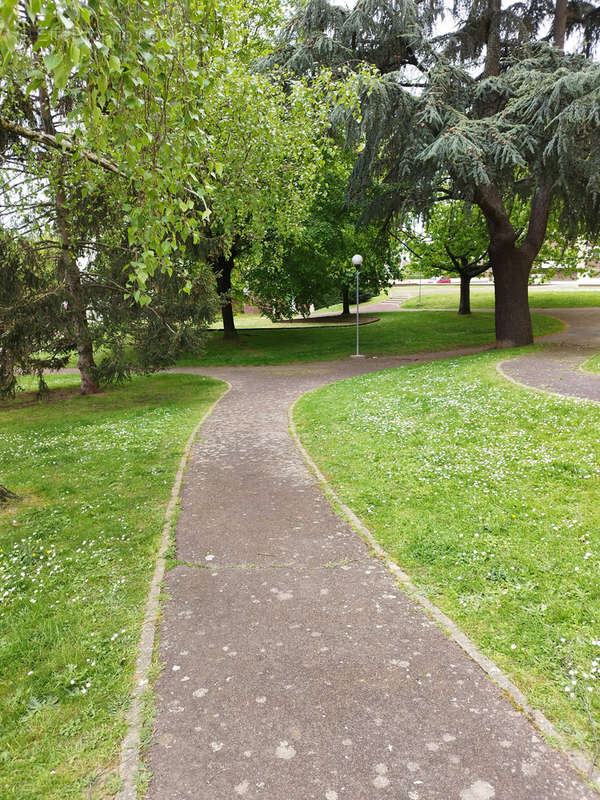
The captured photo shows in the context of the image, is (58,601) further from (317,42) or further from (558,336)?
(558,336)

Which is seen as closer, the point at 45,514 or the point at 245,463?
the point at 45,514

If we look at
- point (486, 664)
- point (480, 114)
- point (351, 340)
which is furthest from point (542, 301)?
point (486, 664)

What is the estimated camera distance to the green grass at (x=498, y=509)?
362 centimetres

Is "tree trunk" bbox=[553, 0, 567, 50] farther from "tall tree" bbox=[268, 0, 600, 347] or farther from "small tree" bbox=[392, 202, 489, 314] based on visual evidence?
"small tree" bbox=[392, 202, 489, 314]

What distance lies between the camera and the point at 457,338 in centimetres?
2425

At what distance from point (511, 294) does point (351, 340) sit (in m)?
9.81

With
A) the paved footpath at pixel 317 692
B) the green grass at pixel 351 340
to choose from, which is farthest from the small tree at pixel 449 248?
the paved footpath at pixel 317 692

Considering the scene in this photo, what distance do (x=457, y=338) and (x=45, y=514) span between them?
2109 centimetres

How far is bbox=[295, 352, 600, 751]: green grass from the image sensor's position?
3623mm

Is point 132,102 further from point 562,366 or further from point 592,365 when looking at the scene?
point 592,365

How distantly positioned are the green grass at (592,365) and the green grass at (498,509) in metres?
2.97

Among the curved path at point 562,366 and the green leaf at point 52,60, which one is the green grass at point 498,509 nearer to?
the curved path at point 562,366

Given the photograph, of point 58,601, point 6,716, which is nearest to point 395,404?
point 58,601

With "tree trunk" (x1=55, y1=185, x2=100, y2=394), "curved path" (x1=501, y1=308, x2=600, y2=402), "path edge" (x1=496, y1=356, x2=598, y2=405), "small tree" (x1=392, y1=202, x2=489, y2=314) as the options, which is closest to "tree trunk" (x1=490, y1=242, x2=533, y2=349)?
"curved path" (x1=501, y1=308, x2=600, y2=402)
